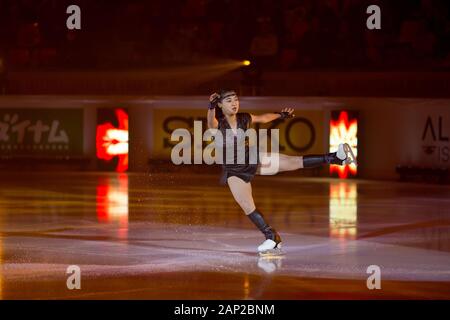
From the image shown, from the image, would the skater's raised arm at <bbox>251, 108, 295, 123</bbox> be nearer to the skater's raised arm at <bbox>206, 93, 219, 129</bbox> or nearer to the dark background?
the skater's raised arm at <bbox>206, 93, 219, 129</bbox>

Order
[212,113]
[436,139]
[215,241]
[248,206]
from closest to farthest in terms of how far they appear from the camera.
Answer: [212,113] < [248,206] < [215,241] < [436,139]

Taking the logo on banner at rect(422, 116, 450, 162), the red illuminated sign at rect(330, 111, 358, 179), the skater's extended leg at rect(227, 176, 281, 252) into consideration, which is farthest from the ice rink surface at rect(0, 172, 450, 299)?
the red illuminated sign at rect(330, 111, 358, 179)

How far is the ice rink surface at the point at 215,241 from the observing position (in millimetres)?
9172

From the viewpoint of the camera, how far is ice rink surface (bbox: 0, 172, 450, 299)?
917cm

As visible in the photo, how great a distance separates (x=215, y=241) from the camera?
486 inches

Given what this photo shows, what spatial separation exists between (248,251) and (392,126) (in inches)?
467

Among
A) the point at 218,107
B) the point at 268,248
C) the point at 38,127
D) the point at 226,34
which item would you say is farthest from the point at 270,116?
the point at 38,127

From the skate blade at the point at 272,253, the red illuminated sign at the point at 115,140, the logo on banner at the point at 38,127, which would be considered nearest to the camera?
the skate blade at the point at 272,253

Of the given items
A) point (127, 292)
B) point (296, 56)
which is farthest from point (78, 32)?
point (127, 292)

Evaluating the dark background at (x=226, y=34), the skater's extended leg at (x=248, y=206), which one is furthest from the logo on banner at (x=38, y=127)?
the skater's extended leg at (x=248, y=206)

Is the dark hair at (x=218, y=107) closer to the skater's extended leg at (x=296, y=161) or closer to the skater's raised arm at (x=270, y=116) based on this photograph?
the skater's raised arm at (x=270, y=116)

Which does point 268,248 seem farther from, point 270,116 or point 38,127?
point 38,127

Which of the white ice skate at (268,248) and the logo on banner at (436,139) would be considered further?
the logo on banner at (436,139)

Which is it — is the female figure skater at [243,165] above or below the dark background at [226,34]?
below
